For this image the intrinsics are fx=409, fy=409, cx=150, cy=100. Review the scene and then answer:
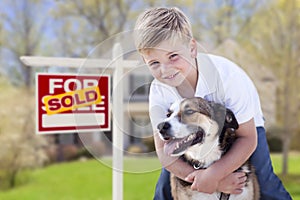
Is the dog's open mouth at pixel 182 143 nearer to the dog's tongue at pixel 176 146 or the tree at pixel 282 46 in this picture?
the dog's tongue at pixel 176 146

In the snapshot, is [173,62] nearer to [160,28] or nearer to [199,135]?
[160,28]

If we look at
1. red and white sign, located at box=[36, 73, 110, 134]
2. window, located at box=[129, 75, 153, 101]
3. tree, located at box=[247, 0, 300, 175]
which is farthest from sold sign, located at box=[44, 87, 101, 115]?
tree, located at box=[247, 0, 300, 175]

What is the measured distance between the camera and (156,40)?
1.10 meters

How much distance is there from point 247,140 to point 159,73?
35 cm

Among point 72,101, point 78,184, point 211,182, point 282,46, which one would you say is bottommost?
point 78,184

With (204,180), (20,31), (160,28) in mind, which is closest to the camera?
(160,28)

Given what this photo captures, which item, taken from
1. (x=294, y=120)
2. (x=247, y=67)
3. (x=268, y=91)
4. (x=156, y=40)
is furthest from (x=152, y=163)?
(x=294, y=120)

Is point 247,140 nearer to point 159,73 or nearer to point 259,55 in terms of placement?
point 159,73

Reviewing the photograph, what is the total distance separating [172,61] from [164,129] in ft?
0.62

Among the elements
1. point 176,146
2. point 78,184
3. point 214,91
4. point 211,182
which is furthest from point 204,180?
point 78,184

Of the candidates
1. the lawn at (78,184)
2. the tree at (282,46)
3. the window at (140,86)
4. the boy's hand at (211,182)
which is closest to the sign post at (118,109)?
the window at (140,86)

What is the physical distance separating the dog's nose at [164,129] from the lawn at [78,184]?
1.59 m

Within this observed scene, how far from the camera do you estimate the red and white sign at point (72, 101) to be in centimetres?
136

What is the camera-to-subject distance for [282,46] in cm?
284
